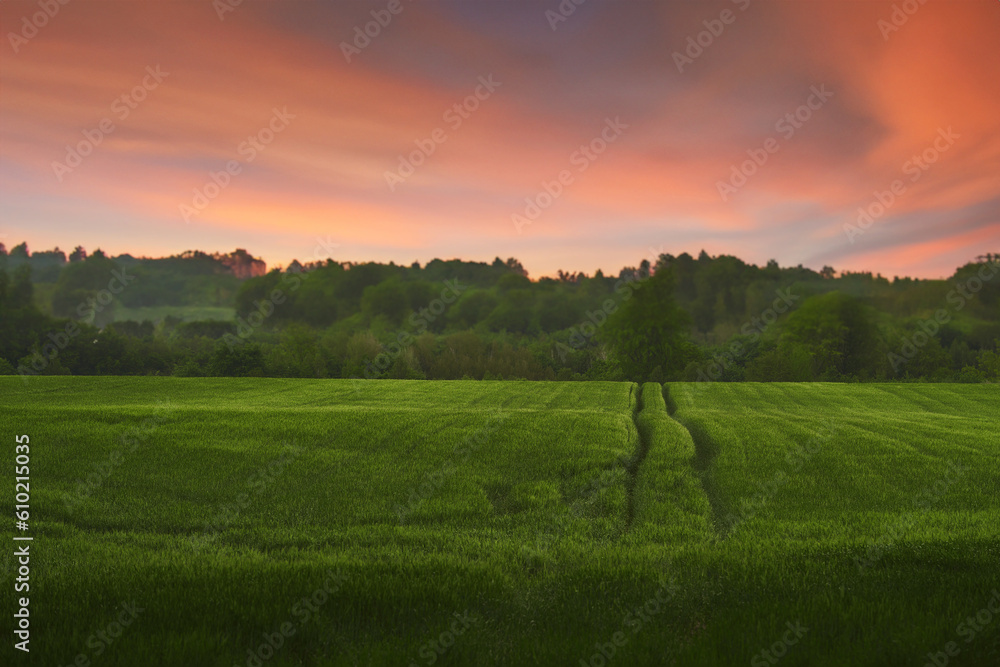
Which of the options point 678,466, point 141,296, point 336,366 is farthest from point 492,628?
point 141,296

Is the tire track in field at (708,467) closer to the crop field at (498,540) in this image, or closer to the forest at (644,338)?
the crop field at (498,540)

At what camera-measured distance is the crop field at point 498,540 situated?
19.4ft

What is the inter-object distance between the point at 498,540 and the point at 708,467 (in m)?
9.11

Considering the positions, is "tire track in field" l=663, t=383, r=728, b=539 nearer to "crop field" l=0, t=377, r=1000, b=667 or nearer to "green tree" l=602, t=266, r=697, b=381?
"crop field" l=0, t=377, r=1000, b=667

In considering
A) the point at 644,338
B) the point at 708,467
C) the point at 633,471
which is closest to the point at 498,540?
the point at 633,471

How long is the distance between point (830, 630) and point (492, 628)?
12.0 ft

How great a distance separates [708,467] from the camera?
653 inches

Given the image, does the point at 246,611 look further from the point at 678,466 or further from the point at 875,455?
the point at 875,455

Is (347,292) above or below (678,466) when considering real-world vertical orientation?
above

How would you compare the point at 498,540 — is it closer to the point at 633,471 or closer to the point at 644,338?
the point at 633,471

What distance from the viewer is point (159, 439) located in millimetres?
17422

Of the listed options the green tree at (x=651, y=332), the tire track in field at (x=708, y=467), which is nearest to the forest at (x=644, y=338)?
the green tree at (x=651, y=332)

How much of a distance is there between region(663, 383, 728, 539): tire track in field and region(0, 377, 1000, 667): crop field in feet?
0.39

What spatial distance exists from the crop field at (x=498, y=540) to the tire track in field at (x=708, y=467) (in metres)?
0.12
